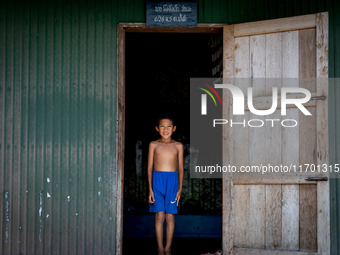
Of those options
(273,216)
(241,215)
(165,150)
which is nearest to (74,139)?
(165,150)

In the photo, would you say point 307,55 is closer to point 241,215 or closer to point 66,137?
point 241,215

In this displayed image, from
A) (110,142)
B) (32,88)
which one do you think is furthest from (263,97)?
(32,88)

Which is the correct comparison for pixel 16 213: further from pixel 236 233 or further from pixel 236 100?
pixel 236 100

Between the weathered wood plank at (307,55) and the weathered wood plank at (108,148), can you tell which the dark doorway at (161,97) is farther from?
the weathered wood plank at (307,55)

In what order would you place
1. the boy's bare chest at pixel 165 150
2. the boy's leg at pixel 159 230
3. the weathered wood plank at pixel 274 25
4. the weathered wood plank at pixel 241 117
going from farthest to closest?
the boy's bare chest at pixel 165 150, the boy's leg at pixel 159 230, the weathered wood plank at pixel 241 117, the weathered wood plank at pixel 274 25

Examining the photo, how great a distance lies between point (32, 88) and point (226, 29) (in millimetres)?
2319

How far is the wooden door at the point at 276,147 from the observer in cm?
359

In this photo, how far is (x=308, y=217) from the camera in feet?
11.9

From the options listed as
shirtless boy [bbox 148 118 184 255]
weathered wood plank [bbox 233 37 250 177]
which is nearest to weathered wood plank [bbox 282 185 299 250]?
weathered wood plank [bbox 233 37 250 177]

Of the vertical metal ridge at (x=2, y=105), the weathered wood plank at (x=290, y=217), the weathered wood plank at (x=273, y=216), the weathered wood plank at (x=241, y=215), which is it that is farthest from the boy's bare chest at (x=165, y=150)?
the vertical metal ridge at (x=2, y=105)

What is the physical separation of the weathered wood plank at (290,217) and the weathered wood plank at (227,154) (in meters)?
0.56

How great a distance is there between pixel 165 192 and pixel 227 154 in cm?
97

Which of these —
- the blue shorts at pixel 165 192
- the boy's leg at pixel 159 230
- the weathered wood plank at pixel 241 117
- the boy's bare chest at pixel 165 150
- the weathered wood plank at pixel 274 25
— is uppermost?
the weathered wood plank at pixel 274 25

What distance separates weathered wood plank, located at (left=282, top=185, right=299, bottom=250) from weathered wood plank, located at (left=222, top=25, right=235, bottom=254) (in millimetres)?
560
